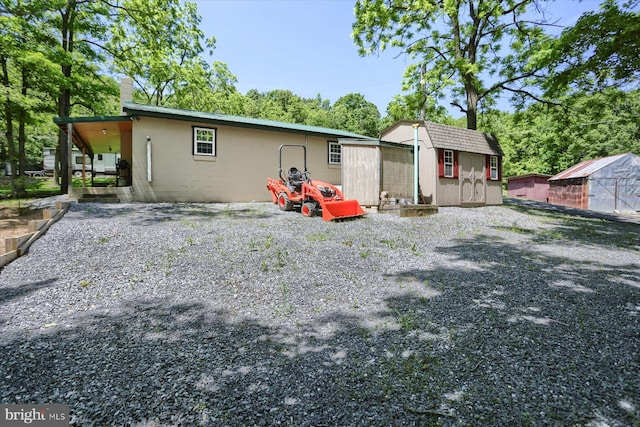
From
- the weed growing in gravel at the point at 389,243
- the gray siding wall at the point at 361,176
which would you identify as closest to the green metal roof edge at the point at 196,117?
the gray siding wall at the point at 361,176

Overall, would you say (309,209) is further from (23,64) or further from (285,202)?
(23,64)

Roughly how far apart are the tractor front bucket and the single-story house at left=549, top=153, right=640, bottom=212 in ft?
66.6

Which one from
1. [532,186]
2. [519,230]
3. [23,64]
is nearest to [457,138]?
[519,230]

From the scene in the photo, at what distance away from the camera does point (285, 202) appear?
1043 cm

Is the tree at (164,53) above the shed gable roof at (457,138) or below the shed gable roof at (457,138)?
above

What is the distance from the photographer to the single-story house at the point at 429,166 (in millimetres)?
11133

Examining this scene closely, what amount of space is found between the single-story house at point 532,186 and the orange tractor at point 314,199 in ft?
88.9

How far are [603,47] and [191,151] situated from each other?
13568mm

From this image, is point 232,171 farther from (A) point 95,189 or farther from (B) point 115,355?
(B) point 115,355

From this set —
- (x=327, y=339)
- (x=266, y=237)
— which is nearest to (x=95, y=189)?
(x=266, y=237)

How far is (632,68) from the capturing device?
8.73m

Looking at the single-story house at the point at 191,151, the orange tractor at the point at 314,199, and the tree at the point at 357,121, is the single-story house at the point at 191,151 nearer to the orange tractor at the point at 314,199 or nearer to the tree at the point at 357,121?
the orange tractor at the point at 314,199

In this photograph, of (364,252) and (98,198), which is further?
(98,198)

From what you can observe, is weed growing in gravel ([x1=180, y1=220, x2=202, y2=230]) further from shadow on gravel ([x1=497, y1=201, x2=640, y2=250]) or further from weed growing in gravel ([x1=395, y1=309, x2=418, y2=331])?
shadow on gravel ([x1=497, y1=201, x2=640, y2=250])
